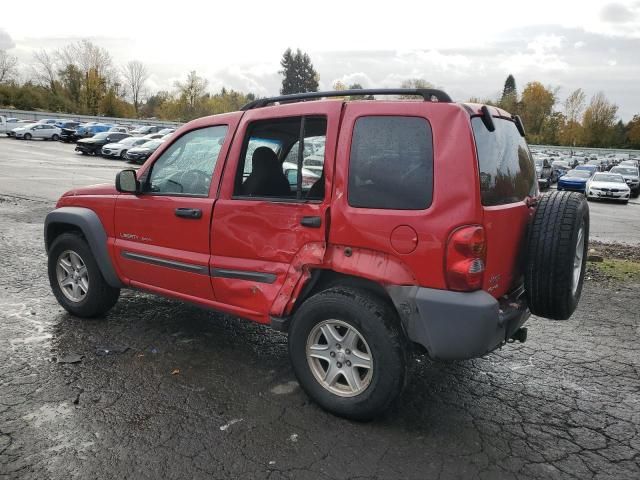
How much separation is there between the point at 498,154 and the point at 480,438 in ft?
5.64

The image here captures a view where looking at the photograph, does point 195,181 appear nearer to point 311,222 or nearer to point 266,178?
point 266,178

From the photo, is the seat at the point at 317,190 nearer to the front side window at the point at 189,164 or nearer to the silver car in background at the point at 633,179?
the front side window at the point at 189,164

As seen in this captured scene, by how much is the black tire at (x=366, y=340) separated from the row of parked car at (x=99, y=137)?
19.8m

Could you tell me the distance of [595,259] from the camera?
25.5 feet

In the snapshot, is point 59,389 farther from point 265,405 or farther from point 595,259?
point 595,259

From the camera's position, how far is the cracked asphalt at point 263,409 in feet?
9.12

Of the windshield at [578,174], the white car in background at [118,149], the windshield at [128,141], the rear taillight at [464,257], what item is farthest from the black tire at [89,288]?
the windshield at [128,141]

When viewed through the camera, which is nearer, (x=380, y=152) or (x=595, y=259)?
(x=380, y=152)

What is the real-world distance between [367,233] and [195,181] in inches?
62.8

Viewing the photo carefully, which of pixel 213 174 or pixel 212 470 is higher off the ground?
pixel 213 174

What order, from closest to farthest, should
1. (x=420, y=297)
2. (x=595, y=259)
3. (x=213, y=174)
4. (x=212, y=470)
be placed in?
(x=212, y=470)
(x=420, y=297)
(x=213, y=174)
(x=595, y=259)

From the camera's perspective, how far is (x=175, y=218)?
3.97m

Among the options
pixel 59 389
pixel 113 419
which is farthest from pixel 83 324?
pixel 113 419

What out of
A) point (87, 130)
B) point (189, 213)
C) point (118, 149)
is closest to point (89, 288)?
point (189, 213)
